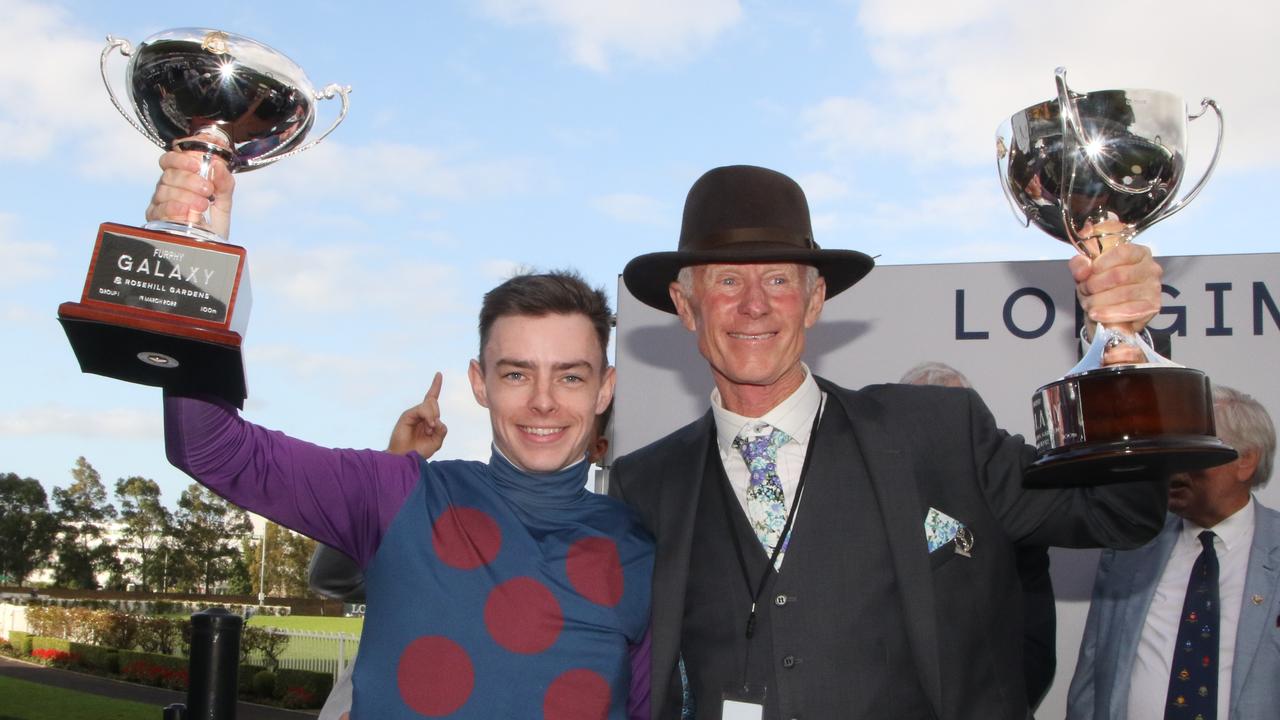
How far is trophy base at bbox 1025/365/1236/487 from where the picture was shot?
1.96 meters

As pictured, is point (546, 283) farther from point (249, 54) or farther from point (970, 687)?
point (970, 687)

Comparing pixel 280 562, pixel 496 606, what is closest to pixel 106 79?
pixel 496 606

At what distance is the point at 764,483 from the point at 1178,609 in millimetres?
1839

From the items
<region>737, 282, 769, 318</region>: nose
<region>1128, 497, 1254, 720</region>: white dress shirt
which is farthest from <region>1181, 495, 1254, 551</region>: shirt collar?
<region>737, 282, 769, 318</region>: nose

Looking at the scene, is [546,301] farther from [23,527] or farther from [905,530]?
[23,527]

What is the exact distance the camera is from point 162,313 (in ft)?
6.48

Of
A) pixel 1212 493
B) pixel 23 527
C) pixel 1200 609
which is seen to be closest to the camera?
pixel 1200 609

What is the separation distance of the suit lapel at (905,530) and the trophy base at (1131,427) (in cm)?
40

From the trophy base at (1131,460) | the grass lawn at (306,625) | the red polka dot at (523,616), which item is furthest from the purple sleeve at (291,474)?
the grass lawn at (306,625)

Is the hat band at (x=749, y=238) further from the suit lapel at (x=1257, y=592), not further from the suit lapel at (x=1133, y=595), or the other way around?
the suit lapel at (x=1257, y=592)

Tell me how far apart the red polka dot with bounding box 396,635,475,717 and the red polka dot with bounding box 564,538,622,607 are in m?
0.30

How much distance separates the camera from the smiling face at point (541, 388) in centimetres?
247

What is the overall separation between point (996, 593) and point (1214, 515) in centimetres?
170

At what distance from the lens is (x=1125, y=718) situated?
12.1 ft
